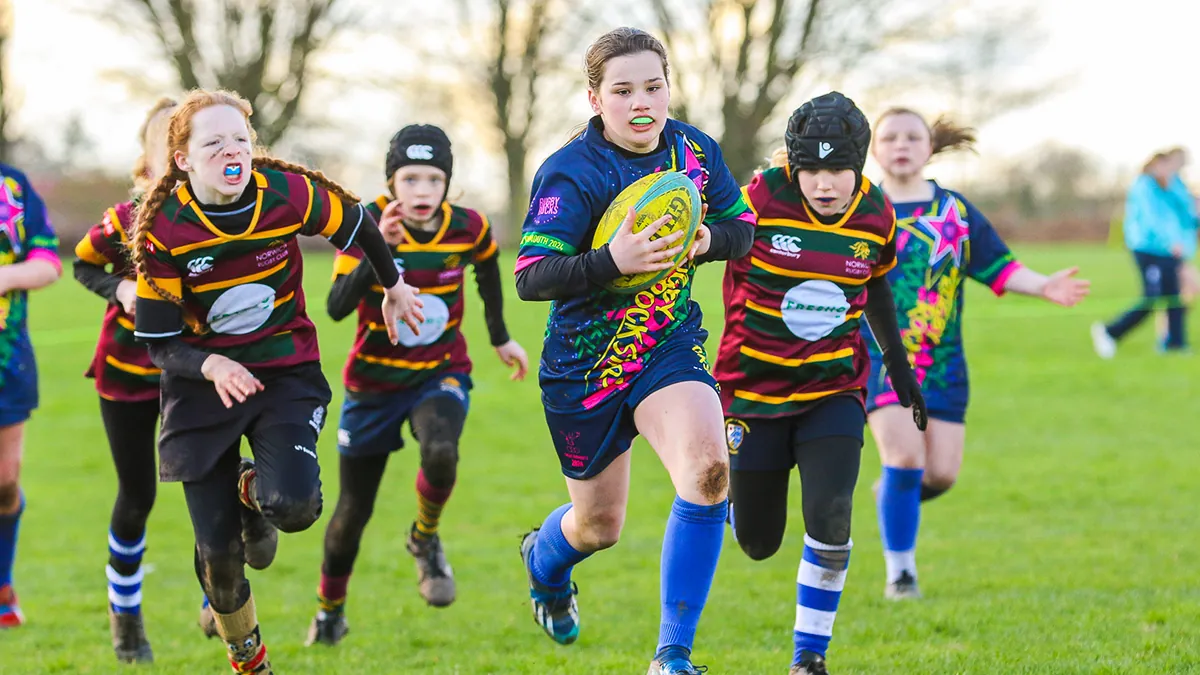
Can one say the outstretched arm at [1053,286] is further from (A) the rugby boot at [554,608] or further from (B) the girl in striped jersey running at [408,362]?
(A) the rugby boot at [554,608]

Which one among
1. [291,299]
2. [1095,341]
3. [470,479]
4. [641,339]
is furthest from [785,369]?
[1095,341]

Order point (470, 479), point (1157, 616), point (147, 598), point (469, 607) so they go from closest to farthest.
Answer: point (1157, 616) → point (469, 607) → point (147, 598) → point (470, 479)

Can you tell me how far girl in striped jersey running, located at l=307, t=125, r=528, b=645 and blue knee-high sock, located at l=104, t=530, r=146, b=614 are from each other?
82 cm

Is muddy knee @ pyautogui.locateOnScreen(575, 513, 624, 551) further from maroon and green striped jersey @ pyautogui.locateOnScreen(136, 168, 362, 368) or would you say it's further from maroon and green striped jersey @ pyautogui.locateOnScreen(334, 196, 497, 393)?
maroon and green striped jersey @ pyautogui.locateOnScreen(334, 196, 497, 393)

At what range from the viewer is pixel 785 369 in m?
5.12

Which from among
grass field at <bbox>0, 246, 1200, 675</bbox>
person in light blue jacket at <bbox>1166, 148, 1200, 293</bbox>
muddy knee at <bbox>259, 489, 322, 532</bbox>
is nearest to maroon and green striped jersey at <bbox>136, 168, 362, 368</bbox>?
muddy knee at <bbox>259, 489, 322, 532</bbox>

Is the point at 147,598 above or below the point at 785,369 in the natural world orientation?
below

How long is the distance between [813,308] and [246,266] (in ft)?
6.76

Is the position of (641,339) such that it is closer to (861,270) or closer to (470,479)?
(861,270)

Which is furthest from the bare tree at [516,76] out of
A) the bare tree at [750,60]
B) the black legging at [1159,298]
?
the black legging at [1159,298]

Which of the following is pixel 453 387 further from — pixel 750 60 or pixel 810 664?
pixel 750 60

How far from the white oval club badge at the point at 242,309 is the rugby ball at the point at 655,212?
1.32 metres

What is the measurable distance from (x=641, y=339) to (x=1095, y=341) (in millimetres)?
15691

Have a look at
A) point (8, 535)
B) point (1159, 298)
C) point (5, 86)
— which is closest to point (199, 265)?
point (8, 535)
